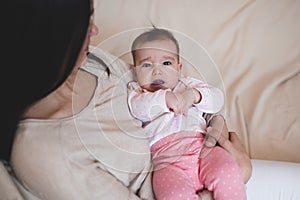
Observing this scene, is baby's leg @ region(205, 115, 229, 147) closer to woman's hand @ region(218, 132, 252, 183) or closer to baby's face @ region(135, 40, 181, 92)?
woman's hand @ region(218, 132, 252, 183)

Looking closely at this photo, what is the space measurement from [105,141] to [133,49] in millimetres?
299

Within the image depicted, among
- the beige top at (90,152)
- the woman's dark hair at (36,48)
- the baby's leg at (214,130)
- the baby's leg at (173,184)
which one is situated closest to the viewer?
the woman's dark hair at (36,48)

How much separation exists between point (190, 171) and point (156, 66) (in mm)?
252

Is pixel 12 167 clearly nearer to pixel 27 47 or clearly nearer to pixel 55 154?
pixel 55 154

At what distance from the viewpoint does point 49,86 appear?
74 cm

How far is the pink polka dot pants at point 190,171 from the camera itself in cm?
89

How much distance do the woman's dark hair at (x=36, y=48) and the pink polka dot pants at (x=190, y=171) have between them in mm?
312

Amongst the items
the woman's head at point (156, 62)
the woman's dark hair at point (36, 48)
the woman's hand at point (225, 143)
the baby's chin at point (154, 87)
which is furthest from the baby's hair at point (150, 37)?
the woman's dark hair at point (36, 48)

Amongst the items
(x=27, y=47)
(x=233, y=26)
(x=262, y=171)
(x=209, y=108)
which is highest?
(x=27, y=47)

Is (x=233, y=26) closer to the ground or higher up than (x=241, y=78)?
higher up

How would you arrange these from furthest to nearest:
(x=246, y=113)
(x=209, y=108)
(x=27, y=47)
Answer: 1. (x=246, y=113)
2. (x=209, y=108)
3. (x=27, y=47)

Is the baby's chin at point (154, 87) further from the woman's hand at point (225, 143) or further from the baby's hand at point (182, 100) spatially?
the woman's hand at point (225, 143)

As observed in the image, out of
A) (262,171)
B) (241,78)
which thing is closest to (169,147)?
(262,171)

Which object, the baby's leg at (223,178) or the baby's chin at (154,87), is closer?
the baby's leg at (223,178)
